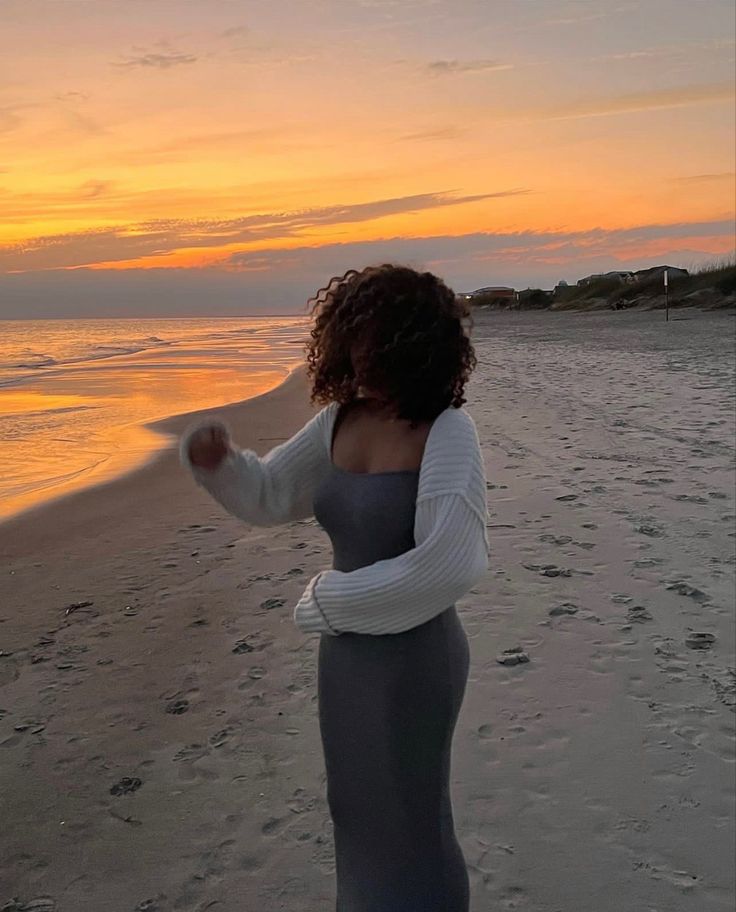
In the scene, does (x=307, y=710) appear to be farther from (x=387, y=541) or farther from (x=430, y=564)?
(x=430, y=564)

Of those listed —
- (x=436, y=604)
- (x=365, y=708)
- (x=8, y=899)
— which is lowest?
(x=8, y=899)

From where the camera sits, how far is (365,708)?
6.46 feet

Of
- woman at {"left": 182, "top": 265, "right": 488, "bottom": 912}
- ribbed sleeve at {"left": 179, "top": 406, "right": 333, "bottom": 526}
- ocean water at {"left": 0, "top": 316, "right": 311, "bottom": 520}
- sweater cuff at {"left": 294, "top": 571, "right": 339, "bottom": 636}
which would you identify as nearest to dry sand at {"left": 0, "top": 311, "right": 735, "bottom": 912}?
woman at {"left": 182, "top": 265, "right": 488, "bottom": 912}

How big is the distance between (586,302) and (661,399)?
44.2 meters

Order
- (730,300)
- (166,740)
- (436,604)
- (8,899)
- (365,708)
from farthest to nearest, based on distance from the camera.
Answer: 1. (730,300)
2. (166,740)
3. (8,899)
4. (365,708)
5. (436,604)

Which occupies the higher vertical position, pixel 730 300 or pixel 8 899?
pixel 730 300

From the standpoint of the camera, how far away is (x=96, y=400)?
1736cm

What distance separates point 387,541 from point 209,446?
0.53 m

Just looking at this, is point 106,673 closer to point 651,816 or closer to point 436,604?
point 651,816

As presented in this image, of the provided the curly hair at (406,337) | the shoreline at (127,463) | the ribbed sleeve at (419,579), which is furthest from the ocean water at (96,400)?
the ribbed sleeve at (419,579)

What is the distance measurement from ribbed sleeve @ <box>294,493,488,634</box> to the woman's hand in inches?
17.6

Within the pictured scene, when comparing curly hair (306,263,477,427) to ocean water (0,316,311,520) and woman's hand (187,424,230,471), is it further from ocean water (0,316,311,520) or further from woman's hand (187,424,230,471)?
woman's hand (187,424,230,471)

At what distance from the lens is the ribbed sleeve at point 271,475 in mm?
2139

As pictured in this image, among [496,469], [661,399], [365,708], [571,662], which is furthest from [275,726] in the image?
[661,399]
